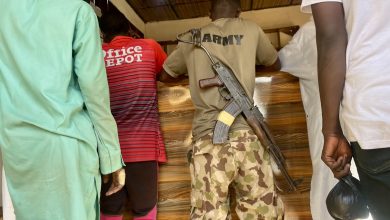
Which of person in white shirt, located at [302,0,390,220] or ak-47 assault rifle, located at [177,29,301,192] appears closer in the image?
person in white shirt, located at [302,0,390,220]

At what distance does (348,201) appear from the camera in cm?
78

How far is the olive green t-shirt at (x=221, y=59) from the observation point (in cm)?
145

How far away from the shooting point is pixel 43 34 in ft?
3.43

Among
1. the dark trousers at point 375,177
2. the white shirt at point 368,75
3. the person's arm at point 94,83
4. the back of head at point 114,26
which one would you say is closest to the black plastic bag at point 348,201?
the dark trousers at point 375,177

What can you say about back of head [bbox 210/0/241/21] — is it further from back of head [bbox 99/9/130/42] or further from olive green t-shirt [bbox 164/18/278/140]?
back of head [bbox 99/9/130/42]

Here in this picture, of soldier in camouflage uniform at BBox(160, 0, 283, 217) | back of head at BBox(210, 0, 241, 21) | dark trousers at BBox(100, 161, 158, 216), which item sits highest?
back of head at BBox(210, 0, 241, 21)

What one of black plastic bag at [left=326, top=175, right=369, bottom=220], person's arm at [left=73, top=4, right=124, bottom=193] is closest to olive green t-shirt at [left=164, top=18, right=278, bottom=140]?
person's arm at [left=73, top=4, right=124, bottom=193]

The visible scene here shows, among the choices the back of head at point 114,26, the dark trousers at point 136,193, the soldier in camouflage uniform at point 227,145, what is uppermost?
the back of head at point 114,26

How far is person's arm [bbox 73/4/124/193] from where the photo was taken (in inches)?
41.7

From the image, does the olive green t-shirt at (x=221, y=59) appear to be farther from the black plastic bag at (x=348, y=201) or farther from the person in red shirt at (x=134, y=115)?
the black plastic bag at (x=348, y=201)

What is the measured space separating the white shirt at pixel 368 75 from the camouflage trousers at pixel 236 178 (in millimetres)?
700

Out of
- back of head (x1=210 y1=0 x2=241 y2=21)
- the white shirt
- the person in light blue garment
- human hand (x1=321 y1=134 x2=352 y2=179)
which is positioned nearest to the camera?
the white shirt

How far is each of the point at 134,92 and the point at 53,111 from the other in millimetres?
641

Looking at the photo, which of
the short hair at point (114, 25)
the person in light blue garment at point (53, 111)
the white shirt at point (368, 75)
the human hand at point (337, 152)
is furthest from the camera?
the short hair at point (114, 25)
